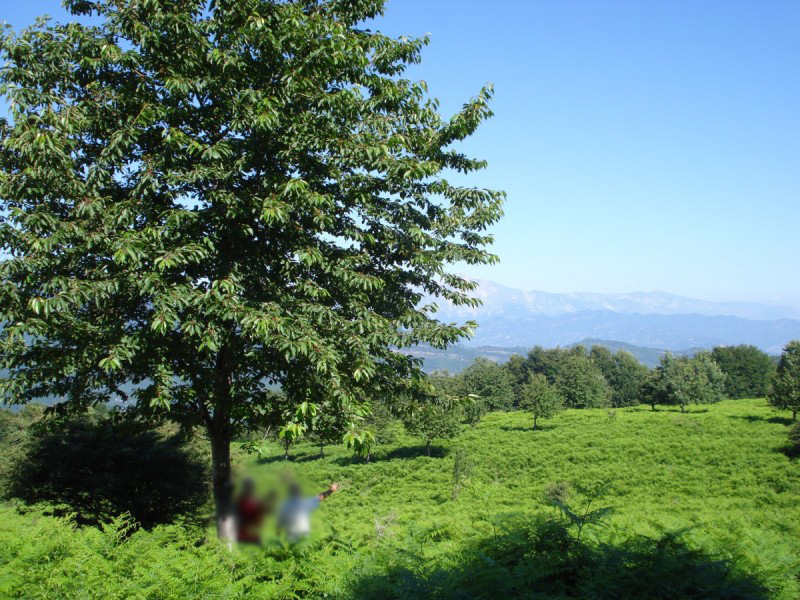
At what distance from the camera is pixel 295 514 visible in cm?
106

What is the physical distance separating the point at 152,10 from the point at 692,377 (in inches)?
3313

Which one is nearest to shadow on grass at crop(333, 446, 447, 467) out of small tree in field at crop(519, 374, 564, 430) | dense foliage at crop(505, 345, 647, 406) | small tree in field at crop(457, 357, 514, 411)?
small tree in field at crop(519, 374, 564, 430)

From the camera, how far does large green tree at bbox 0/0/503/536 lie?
281 inches

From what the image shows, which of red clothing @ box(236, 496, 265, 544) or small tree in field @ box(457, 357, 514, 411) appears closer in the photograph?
red clothing @ box(236, 496, 265, 544)

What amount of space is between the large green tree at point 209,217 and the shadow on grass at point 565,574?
255cm

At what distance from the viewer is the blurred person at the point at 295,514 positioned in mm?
1049

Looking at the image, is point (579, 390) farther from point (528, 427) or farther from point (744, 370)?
point (744, 370)

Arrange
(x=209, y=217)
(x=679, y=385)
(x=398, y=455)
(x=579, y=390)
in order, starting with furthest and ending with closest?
(x=579, y=390), (x=679, y=385), (x=398, y=455), (x=209, y=217)

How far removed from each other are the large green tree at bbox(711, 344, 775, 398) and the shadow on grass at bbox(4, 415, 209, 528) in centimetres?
11578

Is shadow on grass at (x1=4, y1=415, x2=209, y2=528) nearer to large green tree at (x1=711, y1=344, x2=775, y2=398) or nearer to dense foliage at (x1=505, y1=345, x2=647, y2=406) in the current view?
dense foliage at (x1=505, y1=345, x2=647, y2=406)

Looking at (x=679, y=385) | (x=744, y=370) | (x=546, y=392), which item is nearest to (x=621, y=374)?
(x=744, y=370)

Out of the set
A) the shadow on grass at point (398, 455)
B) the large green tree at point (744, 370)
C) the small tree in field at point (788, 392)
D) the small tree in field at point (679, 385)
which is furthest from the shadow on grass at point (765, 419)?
the large green tree at point (744, 370)

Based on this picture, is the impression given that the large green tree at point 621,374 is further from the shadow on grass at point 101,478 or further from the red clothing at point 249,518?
the red clothing at point 249,518

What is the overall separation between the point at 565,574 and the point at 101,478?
14883 millimetres
